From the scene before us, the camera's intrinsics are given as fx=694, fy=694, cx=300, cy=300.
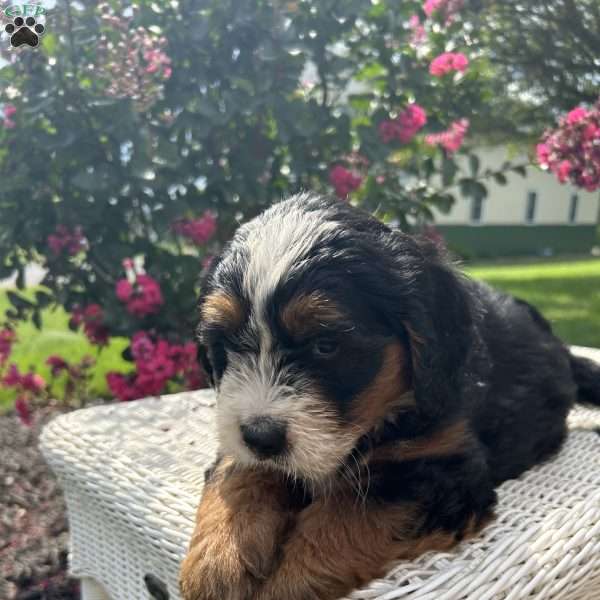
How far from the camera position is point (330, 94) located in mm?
4305

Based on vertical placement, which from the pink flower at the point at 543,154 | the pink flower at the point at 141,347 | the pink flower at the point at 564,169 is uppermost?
the pink flower at the point at 543,154

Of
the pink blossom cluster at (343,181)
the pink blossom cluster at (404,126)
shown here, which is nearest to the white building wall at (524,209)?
the pink blossom cluster at (404,126)

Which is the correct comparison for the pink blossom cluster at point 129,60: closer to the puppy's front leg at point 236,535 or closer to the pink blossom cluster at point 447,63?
the pink blossom cluster at point 447,63

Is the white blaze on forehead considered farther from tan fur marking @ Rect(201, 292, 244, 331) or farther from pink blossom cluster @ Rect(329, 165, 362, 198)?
pink blossom cluster @ Rect(329, 165, 362, 198)

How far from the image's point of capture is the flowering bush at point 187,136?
3670mm

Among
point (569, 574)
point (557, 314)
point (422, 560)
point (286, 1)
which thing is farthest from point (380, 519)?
point (557, 314)

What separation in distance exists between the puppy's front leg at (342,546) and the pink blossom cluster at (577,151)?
2980 mm

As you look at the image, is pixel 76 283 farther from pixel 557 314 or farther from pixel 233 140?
pixel 557 314

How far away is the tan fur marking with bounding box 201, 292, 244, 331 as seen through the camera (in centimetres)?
188

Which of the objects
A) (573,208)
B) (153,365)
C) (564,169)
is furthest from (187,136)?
(573,208)

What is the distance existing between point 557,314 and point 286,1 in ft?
22.7

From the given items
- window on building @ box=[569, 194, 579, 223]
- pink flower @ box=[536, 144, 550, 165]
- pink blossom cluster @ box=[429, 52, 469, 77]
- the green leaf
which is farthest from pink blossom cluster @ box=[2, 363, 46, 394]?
window on building @ box=[569, 194, 579, 223]

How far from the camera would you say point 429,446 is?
1.91 meters

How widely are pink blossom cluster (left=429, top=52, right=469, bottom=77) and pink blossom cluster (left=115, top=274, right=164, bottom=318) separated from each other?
2.05 m
